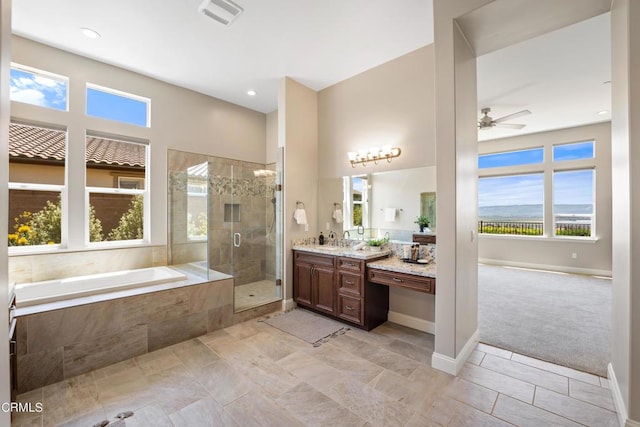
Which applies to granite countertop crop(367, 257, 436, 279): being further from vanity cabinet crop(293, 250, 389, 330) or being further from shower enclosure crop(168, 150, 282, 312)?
shower enclosure crop(168, 150, 282, 312)

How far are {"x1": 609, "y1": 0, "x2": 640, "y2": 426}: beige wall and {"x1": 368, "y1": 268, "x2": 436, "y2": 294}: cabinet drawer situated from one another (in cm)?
124

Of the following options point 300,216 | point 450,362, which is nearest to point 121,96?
point 300,216

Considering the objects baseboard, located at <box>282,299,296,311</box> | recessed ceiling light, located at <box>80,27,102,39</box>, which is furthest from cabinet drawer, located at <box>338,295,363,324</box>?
recessed ceiling light, located at <box>80,27,102,39</box>

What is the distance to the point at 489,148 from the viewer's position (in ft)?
22.2

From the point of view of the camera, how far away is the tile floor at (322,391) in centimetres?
185

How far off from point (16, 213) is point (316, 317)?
12.0 feet

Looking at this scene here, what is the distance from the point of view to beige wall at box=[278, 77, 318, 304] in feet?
12.8

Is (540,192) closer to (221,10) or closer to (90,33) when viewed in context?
(221,10)

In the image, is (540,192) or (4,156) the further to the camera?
(540,192)

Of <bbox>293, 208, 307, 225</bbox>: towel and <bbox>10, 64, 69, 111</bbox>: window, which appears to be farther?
<bbox>293, 208, 307, 225</bbox>: towel

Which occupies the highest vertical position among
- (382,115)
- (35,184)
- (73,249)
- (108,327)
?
(382,115)

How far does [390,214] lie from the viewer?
3.62m

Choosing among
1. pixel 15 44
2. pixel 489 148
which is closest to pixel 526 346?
pixel 489 148

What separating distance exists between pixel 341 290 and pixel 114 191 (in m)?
3.26
